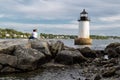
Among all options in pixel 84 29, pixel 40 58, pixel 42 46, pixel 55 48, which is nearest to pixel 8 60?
pixel 40 58

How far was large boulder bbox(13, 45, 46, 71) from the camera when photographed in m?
28.8

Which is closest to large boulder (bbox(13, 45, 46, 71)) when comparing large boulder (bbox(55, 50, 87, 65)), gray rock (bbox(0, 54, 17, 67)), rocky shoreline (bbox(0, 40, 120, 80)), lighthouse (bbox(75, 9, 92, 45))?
rocky shoreline (bbox(0, 40, 120, 80))

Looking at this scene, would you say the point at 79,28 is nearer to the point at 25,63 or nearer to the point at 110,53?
the point at 110,53

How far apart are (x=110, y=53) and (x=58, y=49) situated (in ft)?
29.5

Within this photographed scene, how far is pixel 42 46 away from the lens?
3159 cm

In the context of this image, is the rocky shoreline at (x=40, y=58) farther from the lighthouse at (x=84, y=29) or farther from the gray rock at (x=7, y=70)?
the lighthouse at (x=84, y=29)

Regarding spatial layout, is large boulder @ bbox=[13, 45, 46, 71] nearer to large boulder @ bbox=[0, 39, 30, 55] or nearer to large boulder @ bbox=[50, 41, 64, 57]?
large boulder @ bbox=[0, 39, 30, 55]

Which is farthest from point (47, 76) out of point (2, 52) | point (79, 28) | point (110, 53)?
point (79, 28)

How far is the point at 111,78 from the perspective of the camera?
19844 millimetres

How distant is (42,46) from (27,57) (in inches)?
121

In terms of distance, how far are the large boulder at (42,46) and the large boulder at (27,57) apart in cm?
105

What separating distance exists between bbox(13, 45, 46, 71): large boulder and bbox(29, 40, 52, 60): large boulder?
1.05 meters

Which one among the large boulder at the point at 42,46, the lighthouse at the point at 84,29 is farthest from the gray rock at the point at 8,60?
the lighthouse at the point at 84,29

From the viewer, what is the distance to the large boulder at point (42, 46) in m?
31.5
